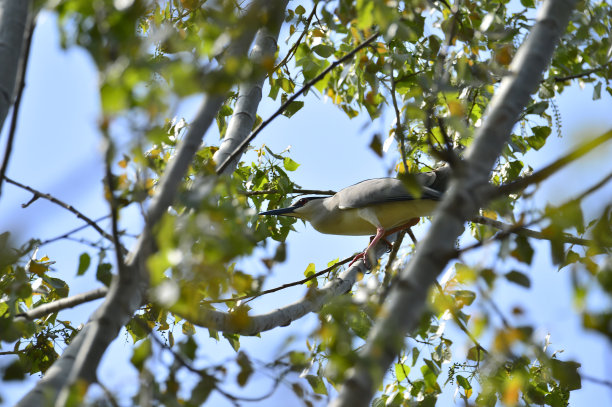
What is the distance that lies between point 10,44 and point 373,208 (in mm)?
3224

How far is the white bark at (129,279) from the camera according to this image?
1.57 m

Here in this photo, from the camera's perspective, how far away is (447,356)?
3.38 metres

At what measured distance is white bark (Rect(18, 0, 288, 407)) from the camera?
5.15 feet

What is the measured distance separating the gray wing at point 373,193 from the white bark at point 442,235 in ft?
9.67

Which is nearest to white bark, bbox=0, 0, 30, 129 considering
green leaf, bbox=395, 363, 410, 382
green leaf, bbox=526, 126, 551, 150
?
green leaf, bbox=395, 363, 410, 382

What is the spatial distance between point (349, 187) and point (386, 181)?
0.40 m

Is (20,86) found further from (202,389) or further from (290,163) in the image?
(290,163)

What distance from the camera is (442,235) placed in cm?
143

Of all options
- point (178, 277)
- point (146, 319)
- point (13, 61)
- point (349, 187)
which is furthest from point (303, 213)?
point (178, 277)

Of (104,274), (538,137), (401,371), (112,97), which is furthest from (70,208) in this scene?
(538,137)

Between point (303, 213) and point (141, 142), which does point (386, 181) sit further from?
point (141, 142)

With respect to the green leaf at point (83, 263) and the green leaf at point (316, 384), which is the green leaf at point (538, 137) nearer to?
the green leaf at point (316, 384)

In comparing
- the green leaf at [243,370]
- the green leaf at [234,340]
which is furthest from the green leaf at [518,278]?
the green leaf at [234,340]

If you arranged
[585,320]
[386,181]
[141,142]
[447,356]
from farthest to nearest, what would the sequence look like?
1. [386,181]
2. [447,356]
3. [141,142]
4. [585,320]
